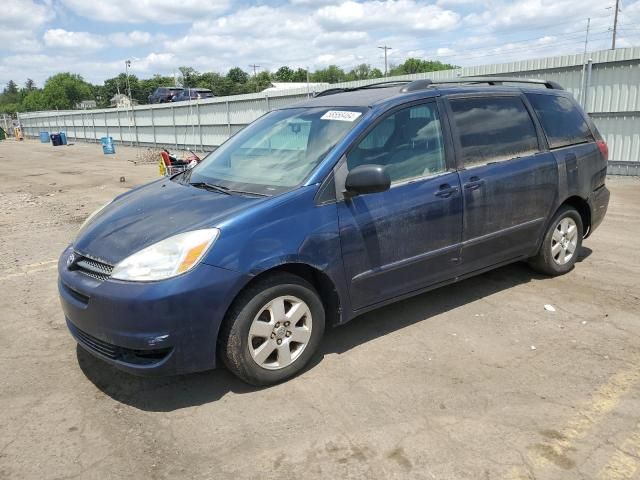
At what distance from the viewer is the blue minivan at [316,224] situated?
9.96ft

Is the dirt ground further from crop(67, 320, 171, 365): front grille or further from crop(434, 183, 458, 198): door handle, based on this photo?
crop(434, 183, 458, 198): door handle

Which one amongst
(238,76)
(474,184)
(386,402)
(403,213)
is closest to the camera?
(386,402)

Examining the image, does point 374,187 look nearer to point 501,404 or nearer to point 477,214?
point 477,214

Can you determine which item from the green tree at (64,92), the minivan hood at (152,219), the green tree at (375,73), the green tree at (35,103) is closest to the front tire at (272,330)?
the minivan hood at (152,219)

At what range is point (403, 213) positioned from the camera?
378 cm

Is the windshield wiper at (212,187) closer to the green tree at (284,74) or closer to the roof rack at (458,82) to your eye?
the roof rack at (458,82)

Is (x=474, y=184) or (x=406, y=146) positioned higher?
(x=406, y=146)

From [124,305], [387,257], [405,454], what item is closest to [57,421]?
[124,305]

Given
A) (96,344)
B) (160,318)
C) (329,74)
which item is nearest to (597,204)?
(160,318)

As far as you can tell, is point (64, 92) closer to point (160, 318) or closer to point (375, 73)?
point (375, 73)

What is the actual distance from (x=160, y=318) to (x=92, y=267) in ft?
2.34

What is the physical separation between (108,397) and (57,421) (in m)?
0.33

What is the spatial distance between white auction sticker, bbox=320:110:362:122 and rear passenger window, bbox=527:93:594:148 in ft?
6.61

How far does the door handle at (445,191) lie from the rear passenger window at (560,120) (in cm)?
147
